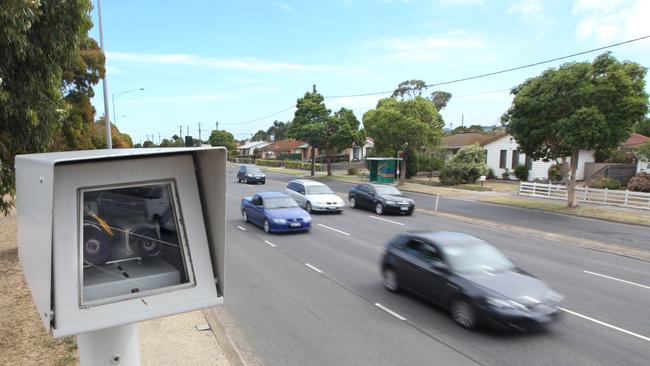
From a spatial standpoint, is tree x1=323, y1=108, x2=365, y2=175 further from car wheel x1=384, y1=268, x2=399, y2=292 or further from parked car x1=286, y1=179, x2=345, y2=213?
car wheel x1=384, y1=268, x2=399, y2=292

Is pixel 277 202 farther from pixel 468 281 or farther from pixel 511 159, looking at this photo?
pixel 511 159

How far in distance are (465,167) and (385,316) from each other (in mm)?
30583


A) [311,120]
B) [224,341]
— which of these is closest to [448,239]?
[224,341]

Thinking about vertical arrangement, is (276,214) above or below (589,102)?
below

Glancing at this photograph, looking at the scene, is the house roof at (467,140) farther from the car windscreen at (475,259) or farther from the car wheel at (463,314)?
the car wheel at (463,314)

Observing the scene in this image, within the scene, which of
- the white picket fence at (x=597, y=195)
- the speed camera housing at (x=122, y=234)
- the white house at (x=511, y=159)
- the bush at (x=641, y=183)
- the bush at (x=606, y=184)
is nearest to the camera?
the speed camera housing at (x=122, y=234)

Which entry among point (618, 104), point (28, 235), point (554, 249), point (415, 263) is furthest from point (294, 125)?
point (28, 235)

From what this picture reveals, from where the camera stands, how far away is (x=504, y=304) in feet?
20.9

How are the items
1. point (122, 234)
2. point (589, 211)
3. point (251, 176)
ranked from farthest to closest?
point (251, 176) < point (589, 211) < point (122, 234)

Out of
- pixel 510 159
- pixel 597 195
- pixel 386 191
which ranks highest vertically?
pixel 510 159

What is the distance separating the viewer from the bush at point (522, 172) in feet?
122

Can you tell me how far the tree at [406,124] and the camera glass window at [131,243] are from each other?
103 feet

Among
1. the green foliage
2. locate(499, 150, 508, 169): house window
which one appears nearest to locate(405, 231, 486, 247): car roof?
the green foliage

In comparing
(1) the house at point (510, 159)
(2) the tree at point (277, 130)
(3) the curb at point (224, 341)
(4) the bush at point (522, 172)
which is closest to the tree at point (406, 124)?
(1) the house at point (510, 159)
